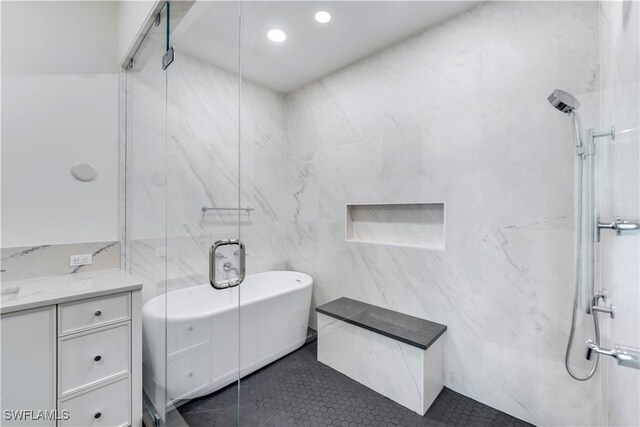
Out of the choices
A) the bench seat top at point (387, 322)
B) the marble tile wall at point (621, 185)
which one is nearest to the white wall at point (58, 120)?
the bench seat top at point (387, 322)

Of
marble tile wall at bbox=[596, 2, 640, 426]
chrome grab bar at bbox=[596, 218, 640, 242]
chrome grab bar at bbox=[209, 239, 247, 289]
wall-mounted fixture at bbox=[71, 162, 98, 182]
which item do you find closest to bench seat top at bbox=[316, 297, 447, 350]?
marble tile wall at bbox=[596, 2, 640, 426]

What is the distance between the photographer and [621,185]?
0.94 m

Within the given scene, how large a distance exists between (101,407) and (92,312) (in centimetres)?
52

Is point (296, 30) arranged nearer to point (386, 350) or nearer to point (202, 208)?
point (202, 208)

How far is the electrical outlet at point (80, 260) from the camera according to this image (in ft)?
5.78

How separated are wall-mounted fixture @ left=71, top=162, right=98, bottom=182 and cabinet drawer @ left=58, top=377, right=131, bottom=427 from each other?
1.36 meters

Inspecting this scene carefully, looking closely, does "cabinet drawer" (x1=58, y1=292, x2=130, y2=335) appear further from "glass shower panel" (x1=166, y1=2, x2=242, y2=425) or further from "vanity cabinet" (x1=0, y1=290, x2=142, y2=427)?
"glass shower panel" (x1=166, y1=2, x2=242, y2=425)

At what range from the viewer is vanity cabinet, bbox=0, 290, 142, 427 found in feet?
3.89

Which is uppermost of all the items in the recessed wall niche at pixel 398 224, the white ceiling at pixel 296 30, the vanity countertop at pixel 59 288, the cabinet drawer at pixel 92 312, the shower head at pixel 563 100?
the white ceiling at pixel 296 30

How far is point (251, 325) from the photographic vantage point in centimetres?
192

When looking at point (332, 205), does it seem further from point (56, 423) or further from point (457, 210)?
point (56, 423)

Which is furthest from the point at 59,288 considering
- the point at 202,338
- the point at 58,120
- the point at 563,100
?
the point at 563,100

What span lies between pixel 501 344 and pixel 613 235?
0.94 metres

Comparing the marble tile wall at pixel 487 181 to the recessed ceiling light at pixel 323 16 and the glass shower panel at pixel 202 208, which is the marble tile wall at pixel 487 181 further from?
the glass shower panel at pixel 202 208
